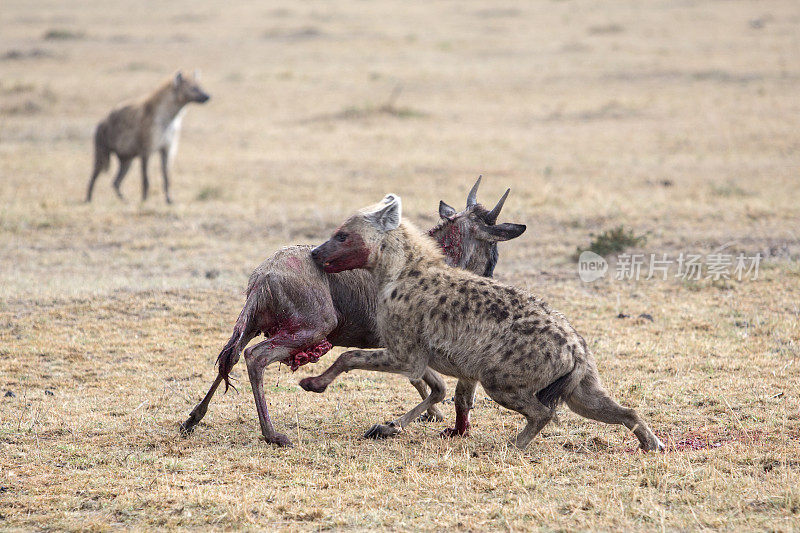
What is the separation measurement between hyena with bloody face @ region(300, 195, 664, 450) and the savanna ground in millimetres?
291

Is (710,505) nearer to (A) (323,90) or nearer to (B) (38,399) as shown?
(B) (38,399)

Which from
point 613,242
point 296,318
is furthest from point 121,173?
point 296,318

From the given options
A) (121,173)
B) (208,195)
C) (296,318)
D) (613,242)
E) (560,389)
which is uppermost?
(296,318)

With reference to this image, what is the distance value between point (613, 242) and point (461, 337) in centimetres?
537

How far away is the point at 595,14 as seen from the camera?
36219 millimetres

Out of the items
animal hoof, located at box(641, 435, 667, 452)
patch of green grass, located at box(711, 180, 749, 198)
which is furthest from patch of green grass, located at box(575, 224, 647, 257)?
animal hoof, located at box(641, 435, 667, 452)

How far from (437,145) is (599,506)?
13454 mm

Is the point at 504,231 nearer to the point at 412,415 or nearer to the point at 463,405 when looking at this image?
the point at 463,405

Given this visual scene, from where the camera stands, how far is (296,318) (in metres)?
5.85

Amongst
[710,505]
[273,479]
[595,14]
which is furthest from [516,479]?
[595,14]

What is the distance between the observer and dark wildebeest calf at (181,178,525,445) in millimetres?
5766

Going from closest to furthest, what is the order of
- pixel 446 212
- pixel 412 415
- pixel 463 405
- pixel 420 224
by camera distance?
pixel 463 405
pixel 412 415
pixel 446 212
pixel 420 224

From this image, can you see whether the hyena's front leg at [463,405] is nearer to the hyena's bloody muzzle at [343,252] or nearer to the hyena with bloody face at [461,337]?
the hyena with bloody face at [461,337]

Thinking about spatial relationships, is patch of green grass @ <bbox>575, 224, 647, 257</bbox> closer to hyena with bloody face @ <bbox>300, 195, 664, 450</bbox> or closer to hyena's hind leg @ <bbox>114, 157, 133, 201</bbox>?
hyena with bloody face @ <bbox>300, 195, 664, 450</bbox>
